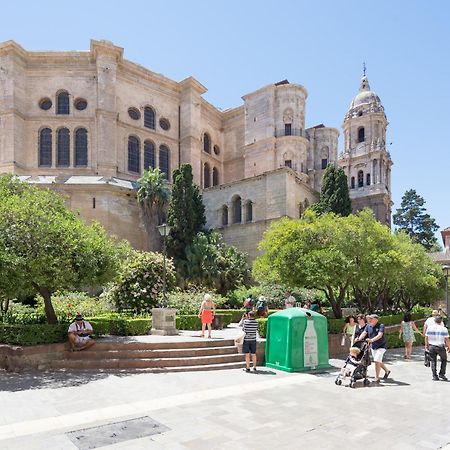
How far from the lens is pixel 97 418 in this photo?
7.02 m

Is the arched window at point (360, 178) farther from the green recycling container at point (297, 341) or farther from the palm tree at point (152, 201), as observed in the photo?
the green recycling container at point (297, 341)

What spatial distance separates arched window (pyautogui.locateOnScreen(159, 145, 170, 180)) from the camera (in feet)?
142

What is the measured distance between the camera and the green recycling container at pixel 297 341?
1098cm

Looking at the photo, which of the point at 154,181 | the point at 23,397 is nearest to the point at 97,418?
the point at 23,397

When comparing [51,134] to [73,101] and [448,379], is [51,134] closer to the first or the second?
[73,101]

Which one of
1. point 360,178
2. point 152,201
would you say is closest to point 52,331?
point 152,201

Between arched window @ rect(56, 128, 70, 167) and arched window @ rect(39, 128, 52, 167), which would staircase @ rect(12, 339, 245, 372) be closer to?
arched window @ rect(56, 128, 70, 167)

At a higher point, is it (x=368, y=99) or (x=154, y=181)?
(x=368, y=99)

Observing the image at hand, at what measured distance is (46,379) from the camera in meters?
9.88

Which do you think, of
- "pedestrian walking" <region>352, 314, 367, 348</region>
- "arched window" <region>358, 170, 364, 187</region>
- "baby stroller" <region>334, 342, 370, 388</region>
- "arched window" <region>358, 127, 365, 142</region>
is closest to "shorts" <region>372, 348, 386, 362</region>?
"baby stroller" <region>334, 342, 370, 388</region>

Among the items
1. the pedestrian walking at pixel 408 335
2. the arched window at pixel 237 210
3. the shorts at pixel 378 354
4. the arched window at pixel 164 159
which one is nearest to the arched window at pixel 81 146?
the arched window at pixel 164 159

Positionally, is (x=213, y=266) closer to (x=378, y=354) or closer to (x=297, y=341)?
(x=297, y=341)

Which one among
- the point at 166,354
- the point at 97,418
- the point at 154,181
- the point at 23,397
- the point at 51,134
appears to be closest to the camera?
the point at 97,418

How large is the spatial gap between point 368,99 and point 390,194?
1248 centimetres
